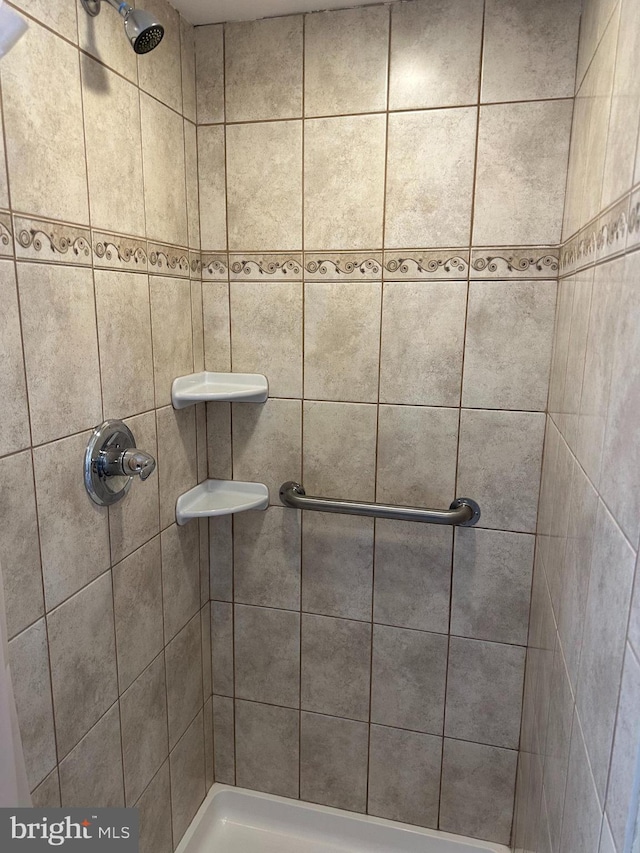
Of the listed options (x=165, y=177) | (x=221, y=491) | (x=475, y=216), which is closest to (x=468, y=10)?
(x=475, y=216)

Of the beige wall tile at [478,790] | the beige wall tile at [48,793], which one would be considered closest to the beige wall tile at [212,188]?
the beige wall tile at [48,793]

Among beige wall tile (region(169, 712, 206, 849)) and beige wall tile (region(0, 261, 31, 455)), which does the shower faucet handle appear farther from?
beige wall tile (region(169, 712, 206, 849))

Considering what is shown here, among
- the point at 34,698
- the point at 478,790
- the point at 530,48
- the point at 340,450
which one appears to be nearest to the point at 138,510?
the point at 34,698

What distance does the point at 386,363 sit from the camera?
1.36m

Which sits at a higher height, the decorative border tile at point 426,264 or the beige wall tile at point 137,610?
the decorative border tile at point 426,264

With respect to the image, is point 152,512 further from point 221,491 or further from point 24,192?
point 24,192

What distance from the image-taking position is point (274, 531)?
152 centimetres

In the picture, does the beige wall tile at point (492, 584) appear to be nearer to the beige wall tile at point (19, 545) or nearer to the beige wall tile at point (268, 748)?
the beige wall tile at point (268, 748)

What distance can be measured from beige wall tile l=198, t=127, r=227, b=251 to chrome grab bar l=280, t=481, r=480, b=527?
2.21 ft

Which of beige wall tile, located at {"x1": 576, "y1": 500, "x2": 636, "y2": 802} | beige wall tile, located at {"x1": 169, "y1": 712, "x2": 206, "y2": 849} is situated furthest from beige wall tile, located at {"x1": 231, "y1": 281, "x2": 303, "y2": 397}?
beige wall tile, located at {"x1": 169, "y1": 712, "x2": 206, "y2": 849}

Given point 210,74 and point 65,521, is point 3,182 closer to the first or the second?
point 65,521

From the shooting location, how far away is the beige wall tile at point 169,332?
125 centimetres

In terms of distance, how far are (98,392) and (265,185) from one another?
67 centimetres

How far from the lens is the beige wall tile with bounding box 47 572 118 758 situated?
999 mm
